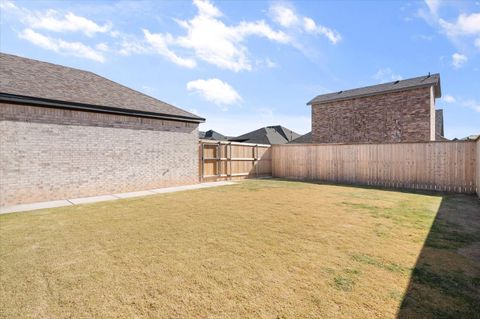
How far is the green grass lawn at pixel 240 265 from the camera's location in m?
2.18

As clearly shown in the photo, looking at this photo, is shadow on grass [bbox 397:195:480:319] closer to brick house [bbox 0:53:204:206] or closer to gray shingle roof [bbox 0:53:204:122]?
brick house [bbox 0:53:204:206]

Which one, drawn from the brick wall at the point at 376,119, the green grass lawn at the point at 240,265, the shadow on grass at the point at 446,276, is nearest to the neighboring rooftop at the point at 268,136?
the brick wall at the point at 376,119

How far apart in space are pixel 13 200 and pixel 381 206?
1091 centimetres

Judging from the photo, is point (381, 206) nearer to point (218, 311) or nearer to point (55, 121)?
point (218, 311)

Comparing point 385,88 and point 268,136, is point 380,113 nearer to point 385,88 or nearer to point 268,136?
point 385,88

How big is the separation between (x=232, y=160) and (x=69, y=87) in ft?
27.0

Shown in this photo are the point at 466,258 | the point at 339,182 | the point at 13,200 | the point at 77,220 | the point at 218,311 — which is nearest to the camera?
the point at 218,311

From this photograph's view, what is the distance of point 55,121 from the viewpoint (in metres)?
7.79

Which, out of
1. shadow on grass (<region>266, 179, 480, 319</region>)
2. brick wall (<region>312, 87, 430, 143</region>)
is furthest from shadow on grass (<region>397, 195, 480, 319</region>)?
brick wall (<region>312, 87, 430, 143</region>)

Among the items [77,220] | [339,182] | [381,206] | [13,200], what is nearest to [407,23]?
[339,182]

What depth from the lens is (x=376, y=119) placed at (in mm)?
16359

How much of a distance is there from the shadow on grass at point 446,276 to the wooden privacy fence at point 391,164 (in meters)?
5.93

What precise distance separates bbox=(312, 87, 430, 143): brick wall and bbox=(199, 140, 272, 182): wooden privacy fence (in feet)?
20.5

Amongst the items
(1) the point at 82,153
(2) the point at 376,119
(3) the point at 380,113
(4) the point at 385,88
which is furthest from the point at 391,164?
(1) the point at 82,153
